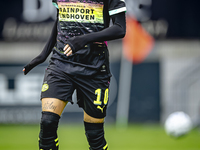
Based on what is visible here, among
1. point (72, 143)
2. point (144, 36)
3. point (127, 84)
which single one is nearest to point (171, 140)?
point (72, 143)

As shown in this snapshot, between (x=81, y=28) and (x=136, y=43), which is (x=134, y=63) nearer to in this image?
(x=136, y=43)

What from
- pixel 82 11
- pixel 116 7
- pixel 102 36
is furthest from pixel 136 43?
pixel 102 36

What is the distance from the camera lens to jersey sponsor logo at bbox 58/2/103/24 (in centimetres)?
350

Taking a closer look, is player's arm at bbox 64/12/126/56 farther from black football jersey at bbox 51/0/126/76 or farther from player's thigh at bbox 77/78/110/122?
player's thigh at bbox 77/78/110/122

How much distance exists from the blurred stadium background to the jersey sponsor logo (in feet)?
27.5

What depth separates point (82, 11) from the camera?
3.51 m

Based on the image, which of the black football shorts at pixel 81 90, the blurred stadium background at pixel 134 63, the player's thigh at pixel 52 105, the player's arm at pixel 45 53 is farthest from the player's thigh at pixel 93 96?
the blurred stadium background at pixel 134 63

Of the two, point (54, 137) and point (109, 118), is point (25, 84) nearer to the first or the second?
point (109, 118)

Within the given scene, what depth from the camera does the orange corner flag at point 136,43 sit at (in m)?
12.1

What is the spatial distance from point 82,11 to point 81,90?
0.74m

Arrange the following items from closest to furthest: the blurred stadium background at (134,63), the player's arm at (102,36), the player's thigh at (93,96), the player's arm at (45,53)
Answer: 1. the player's arm at (102,36)
2. the player's thigh at (93,96)
3. the player's arm at (45,53)
4. the blurred stadium background at (134,63)

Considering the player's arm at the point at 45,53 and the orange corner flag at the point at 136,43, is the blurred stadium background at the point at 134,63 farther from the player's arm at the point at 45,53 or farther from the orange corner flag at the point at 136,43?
the player's arm at the point at 45,53

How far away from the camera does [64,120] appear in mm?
12055

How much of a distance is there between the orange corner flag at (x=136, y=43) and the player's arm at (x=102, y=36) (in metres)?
8.66
